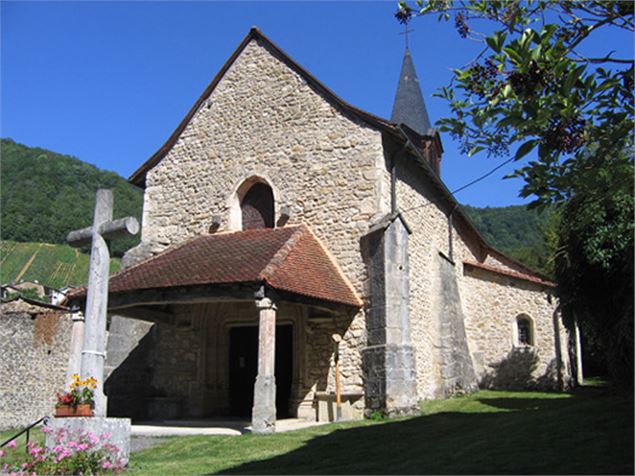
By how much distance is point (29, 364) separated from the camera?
17703mm

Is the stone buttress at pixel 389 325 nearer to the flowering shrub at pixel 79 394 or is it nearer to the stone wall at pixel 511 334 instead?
the flowering shrub at pixel 79 394

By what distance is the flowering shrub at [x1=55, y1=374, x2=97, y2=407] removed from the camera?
7.75 metres

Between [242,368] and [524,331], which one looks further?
[524,331]

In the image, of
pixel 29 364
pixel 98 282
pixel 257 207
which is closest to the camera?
pixel 98 282

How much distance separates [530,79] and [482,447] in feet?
16.3

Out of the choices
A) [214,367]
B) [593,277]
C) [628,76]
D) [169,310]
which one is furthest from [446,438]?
[169,310]

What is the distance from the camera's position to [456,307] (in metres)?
17.8

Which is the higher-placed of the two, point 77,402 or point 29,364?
point 29,364

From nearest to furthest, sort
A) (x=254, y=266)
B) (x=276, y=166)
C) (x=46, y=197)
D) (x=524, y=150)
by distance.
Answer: (x=524, y=150) < (x=254, y=266) < (x=276, y=166) < (x=46, y=197)

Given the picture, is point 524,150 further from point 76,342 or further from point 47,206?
point 47,206

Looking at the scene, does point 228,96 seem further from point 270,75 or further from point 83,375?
point 83,375

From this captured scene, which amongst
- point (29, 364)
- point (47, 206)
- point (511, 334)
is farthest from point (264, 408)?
point (47, 206)

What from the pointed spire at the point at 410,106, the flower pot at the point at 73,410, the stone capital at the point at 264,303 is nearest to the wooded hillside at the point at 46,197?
the pointed spire at the point at 410,106

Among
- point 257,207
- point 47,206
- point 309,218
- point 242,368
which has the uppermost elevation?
point 47,206
